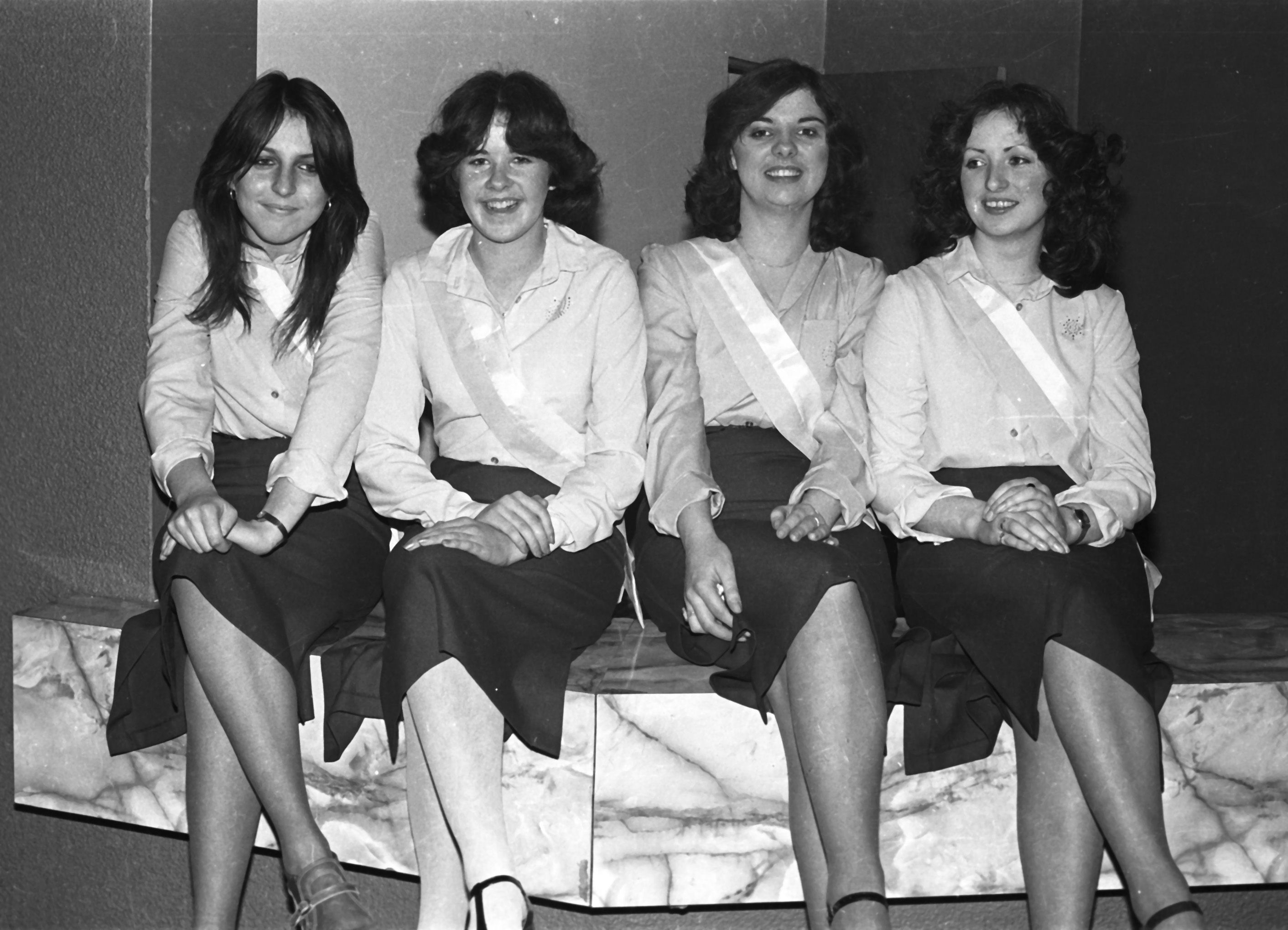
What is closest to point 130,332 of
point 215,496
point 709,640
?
point 215,496

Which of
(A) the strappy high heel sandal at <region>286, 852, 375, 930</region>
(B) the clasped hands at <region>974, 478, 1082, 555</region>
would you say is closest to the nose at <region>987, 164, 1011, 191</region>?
(B) the clasped hands at <region>974, 478, 1082, 555</region>

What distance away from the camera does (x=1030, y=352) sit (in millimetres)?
2924

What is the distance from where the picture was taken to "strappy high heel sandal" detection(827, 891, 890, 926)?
→ 2.29 metres

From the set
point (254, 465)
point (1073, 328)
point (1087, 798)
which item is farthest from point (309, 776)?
point (1073, 328)

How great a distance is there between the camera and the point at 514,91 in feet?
9.41

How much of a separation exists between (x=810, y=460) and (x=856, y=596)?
0.49 meters

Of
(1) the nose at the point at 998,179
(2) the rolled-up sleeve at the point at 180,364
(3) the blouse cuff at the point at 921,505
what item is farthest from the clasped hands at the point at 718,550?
(2) the rolled-up sleeve at the point at 180,364

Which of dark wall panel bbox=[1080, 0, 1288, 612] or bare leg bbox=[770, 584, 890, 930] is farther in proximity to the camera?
dark wall panel bbox=[1080, 0, 1288, 612]

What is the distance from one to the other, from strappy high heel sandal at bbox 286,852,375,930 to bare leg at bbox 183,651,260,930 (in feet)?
0.45

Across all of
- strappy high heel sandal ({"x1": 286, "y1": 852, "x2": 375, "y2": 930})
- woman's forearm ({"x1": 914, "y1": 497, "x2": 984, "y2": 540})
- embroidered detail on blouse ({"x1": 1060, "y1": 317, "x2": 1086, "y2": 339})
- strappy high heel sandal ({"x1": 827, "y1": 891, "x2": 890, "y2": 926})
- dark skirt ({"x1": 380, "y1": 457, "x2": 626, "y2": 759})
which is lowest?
strappy high heel sandal ({"x1": 286, "y1": 852, "x2": 375, "y2": 930})

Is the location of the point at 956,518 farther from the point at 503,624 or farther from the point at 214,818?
the point at 214,818

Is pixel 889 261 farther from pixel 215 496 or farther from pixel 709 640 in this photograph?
pixel 215 496

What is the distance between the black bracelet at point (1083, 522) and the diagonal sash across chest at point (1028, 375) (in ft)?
0.63

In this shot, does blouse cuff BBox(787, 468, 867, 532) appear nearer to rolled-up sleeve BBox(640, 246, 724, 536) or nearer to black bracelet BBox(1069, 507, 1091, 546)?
rolled-up sleeve BBox(640, 246, 724, 536)
